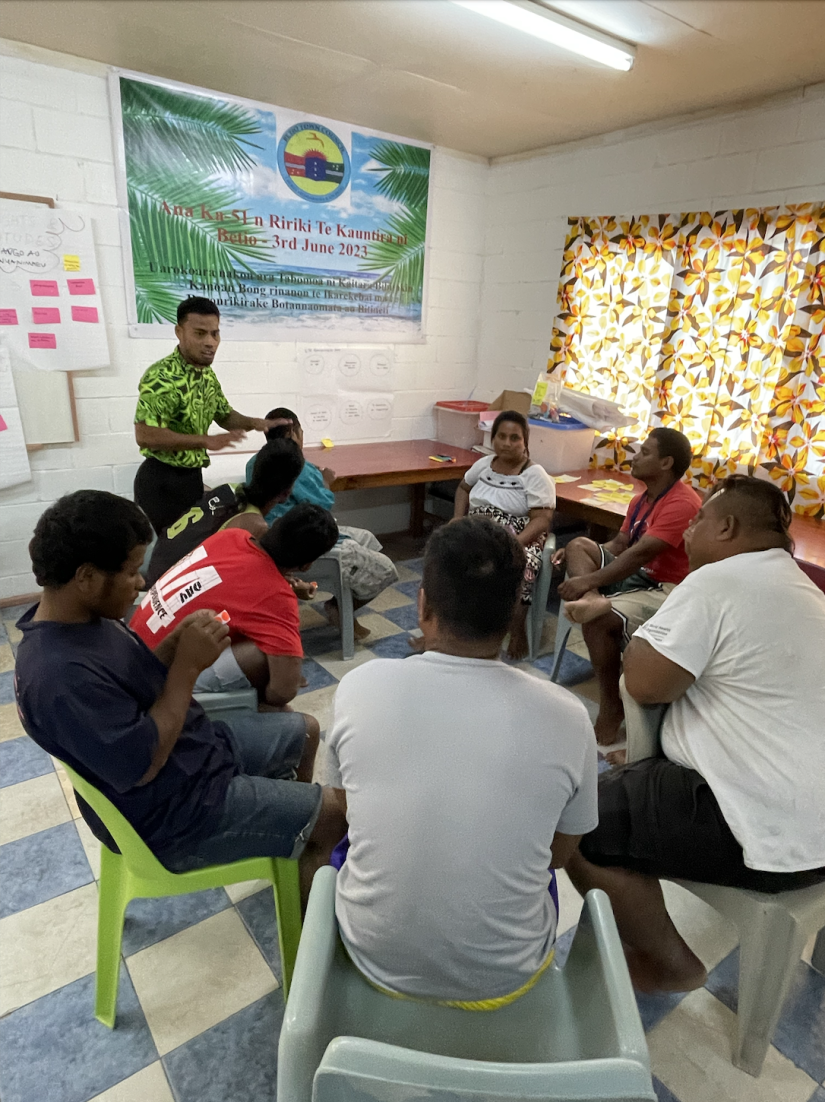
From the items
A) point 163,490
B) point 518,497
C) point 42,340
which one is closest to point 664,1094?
point 518,497

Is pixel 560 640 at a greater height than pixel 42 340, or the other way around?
pixel 42 340

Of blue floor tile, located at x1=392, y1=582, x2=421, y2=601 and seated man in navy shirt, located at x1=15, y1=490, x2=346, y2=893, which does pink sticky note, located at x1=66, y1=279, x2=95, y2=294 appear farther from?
seated man in navy shirt, located at x1=15, y1=490, x2=346, y2=893

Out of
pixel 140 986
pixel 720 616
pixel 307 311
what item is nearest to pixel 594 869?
pixel 720 616

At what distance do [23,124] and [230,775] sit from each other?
3.04 metres

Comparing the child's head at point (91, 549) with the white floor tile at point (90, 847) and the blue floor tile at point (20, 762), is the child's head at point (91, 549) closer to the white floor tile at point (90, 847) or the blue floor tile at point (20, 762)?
the white floor tile at point (90, 847)

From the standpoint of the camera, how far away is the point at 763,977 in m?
1.29

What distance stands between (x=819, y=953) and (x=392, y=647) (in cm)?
194

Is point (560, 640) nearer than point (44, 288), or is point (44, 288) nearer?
point (560, 640)

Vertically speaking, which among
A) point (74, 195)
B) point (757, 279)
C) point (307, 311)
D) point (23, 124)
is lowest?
point (307, 311)

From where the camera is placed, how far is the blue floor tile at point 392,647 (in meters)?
3.03

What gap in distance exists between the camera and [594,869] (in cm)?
143

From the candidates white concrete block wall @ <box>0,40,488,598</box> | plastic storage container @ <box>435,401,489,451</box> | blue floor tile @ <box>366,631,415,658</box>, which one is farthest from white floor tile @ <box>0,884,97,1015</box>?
plastic storage container @ <box>435,401,489,451</box>

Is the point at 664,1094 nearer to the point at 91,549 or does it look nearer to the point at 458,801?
the point at 458,801

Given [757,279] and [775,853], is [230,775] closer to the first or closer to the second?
[775,853]
